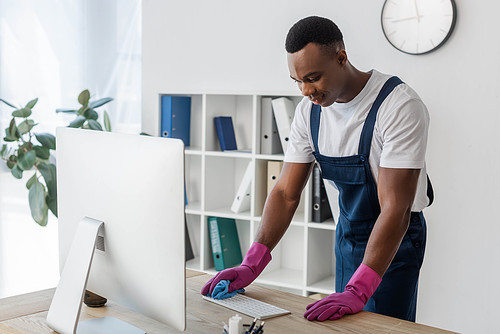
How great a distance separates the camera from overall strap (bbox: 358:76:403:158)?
184cm

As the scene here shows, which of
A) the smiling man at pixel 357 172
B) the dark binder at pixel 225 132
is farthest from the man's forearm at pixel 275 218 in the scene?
the dark binder at pixel 225 132

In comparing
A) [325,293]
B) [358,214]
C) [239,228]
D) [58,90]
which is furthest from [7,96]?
[358,214]

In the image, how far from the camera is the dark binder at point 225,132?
130 inches

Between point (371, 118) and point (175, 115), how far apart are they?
A: 1.79 meters

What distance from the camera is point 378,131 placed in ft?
6.05

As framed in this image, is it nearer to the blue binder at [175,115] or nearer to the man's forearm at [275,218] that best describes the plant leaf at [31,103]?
the blue binder at [175,115]

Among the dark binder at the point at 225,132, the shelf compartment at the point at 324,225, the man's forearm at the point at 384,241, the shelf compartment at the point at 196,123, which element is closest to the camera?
the man's forearm at the point at 384,241

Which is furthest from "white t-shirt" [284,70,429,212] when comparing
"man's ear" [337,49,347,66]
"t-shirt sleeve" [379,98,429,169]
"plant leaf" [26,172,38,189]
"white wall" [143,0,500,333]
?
"plant leaf" [26,172,38,189]

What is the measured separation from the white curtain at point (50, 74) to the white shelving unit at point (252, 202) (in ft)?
2.02

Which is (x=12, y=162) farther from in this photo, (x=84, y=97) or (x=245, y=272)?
(x=245, y=272)

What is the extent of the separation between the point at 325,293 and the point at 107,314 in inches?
64.1

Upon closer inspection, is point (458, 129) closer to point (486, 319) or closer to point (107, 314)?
point (486, 319)

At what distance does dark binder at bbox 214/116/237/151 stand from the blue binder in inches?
9.0

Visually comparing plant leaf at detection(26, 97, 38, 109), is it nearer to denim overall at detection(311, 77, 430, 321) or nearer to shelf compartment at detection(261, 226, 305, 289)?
shelf compartment at detection(261, 226, 305, 289)
